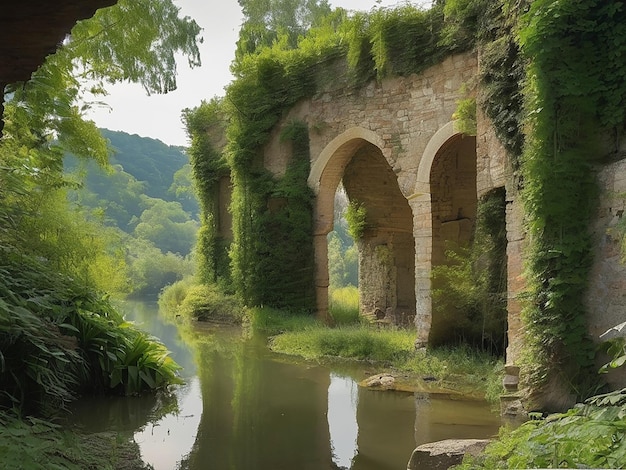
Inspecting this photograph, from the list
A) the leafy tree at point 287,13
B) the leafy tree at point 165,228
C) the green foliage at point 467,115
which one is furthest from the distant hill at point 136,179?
the green foliage at point 467,115

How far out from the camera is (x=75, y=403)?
6676 mm

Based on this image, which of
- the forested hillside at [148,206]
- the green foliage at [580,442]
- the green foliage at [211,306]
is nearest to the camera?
the green foliage at [580,442]

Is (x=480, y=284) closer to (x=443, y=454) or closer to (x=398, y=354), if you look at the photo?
(x=398, y=354)

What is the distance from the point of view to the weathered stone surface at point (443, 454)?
14.5 ft

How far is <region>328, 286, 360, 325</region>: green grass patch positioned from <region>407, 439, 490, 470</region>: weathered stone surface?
8930mm

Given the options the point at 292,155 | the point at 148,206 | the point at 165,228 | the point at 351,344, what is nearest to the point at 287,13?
the point at 292,155

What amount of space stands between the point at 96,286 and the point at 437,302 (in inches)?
202

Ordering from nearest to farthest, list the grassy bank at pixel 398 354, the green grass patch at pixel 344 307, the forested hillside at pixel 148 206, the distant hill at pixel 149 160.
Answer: the grassy bank at pixel 398 354 < the green grass patch at pixel 344 307 < the forested hillside at pixel 148 206 < the distant hill at pixel 149 160

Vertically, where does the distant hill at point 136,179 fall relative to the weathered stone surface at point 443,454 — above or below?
above

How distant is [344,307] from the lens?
614 inches

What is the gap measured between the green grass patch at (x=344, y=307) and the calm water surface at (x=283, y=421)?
503cm

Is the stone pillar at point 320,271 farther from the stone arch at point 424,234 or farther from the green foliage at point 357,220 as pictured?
the stone arch at point 424,234

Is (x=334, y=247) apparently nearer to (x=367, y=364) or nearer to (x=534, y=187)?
(x=367, y=364)

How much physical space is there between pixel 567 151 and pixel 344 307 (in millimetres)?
10199
